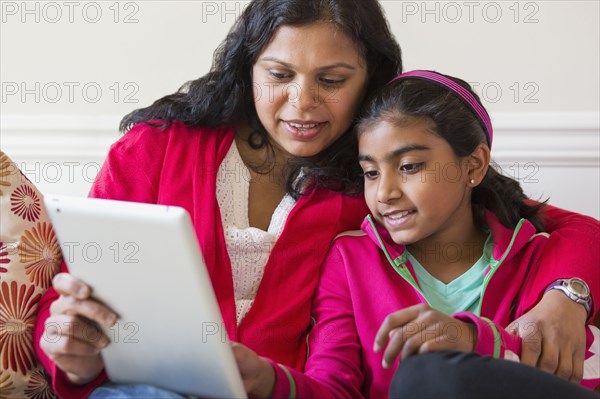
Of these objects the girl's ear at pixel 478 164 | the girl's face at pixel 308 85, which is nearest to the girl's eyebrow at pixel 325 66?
the girl's face at pixel 308 85

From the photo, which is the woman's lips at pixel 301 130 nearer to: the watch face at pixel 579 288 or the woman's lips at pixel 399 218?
the woman's lips at pixel 399 218

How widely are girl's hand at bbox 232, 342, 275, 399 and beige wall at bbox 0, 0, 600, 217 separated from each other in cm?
89

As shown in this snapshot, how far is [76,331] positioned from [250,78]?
638 millimetres

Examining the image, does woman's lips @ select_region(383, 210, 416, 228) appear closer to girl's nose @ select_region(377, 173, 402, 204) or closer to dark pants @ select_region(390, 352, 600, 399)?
girl's nose @ select_region(377, 173, 402, 204)

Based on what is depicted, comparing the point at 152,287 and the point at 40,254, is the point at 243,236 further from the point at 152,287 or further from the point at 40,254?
the point at 152,287

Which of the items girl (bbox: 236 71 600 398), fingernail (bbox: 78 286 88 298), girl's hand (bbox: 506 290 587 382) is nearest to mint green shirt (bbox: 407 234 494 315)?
girl (bbox: 236 71 600 398)

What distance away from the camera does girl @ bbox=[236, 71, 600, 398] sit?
1.20 meters

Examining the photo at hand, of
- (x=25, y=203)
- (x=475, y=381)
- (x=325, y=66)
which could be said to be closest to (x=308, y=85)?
(x=325, y=66)

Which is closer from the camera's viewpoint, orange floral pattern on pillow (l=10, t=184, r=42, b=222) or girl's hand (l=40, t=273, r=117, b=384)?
girl's hand (l=40, t=273, r=117, b=384)

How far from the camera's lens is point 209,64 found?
1769 millimetres

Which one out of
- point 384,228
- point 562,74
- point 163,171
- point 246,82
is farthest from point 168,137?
point 562,74

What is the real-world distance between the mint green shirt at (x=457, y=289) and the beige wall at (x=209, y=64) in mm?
516

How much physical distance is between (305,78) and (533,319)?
0.51m

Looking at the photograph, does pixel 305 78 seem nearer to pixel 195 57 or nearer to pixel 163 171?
pixel 163 171
